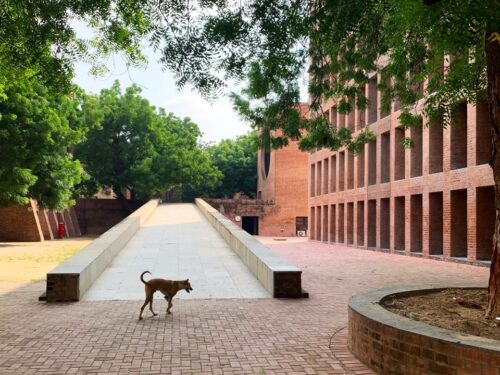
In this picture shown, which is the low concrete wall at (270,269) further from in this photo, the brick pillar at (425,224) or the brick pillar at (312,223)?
the brick pillar at (312,223)

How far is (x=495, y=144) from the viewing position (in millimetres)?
6043

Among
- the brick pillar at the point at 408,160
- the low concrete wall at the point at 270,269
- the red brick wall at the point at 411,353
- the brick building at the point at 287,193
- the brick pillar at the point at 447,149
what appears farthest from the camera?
the brick building at the point at 287,193

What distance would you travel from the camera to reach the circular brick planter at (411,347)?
432 cm

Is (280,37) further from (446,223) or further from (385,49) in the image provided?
(446,223)

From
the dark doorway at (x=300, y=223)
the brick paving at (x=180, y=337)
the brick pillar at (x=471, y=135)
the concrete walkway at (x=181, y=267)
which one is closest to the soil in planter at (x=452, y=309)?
the brick paving at (x=180, y=337)

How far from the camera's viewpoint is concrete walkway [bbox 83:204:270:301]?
10.1 m

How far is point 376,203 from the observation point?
26656 millimetres

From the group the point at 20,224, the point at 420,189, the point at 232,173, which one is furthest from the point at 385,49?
the point at 232,173

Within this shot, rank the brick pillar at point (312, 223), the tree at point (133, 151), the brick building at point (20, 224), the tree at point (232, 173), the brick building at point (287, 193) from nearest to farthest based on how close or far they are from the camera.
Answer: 1. the brick building at point (20, 224)
2. the brick pillar at point (312, 223)
3. the tree at point (133, 151)
4. the brick building at point (287, 193)
5. the tree at point (232, 173)

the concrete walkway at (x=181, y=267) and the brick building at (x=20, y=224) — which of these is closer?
the concrete walkway at (x=181, y=267)

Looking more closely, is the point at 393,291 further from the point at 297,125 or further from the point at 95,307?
the point at 297,125

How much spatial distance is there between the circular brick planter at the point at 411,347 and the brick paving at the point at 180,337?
27cm

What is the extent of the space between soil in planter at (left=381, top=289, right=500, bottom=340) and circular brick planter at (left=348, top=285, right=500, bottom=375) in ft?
1.71

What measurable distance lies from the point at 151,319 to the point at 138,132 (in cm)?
3883
